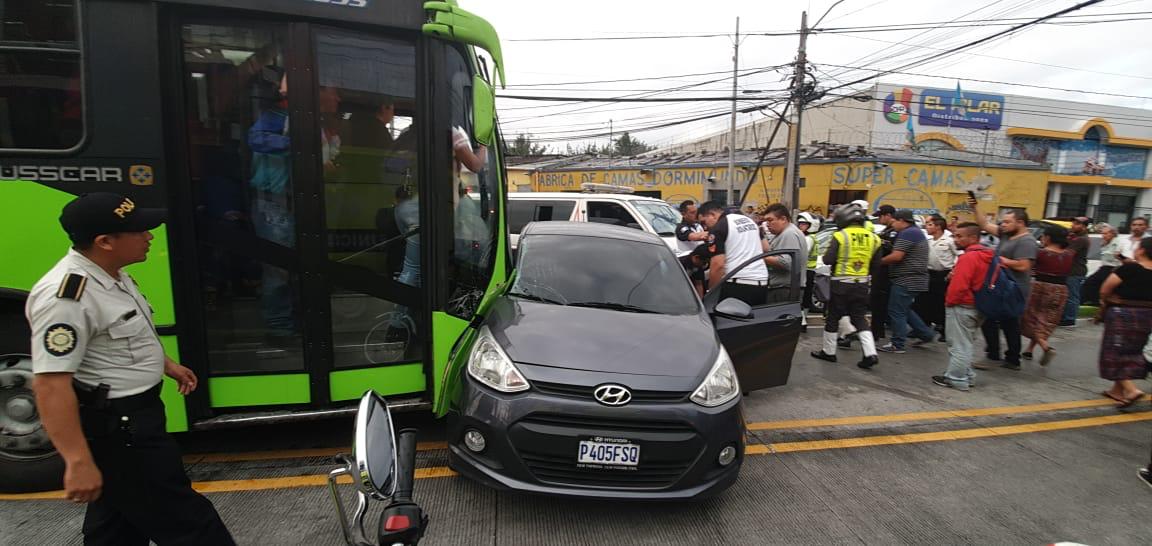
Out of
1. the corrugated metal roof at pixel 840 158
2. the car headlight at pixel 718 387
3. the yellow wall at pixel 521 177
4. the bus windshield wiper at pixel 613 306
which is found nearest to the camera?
the car headlight at pixel 718 387

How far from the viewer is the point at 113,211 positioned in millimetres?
1882

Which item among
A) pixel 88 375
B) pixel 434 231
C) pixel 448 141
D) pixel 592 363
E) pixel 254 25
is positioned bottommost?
pixel 592 363

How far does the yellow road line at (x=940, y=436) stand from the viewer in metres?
4.14

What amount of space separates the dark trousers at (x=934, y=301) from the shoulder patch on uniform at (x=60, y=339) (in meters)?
8.72

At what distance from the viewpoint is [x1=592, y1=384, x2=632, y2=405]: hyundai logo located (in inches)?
111

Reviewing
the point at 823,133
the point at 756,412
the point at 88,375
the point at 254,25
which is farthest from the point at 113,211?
the point at 823,133

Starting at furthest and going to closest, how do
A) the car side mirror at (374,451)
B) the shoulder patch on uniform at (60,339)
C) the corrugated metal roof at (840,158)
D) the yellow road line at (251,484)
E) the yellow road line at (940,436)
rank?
1. the corrugated metal roof at (840,158)
2. the yellow road line at (940,436)
3. the yellow road line at (251,484)
4. the shoulder patch on uniform at (60,339)
5. the car side mirror at (374,451)

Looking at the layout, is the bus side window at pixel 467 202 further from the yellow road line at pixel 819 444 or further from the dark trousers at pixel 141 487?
the dark trousers at pixel 141 487

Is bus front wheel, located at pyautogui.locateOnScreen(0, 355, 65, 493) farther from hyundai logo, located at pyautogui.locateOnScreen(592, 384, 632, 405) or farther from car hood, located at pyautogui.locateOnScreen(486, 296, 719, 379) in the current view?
hyundai logo, located at pyautogui.locateOnScreen(592, 384, 632, 405)

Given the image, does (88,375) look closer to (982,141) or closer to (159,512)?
(159,512)

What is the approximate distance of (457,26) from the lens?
3.31 m

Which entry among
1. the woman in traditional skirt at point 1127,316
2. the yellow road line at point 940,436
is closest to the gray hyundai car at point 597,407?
the yellow road line at point 940,436


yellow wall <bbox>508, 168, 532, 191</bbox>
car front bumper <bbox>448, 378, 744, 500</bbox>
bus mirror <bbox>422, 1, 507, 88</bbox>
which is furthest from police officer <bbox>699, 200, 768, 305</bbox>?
yellow wall <bbox>508, 168, 532, 191</bbox>

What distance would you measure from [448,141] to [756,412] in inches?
139
